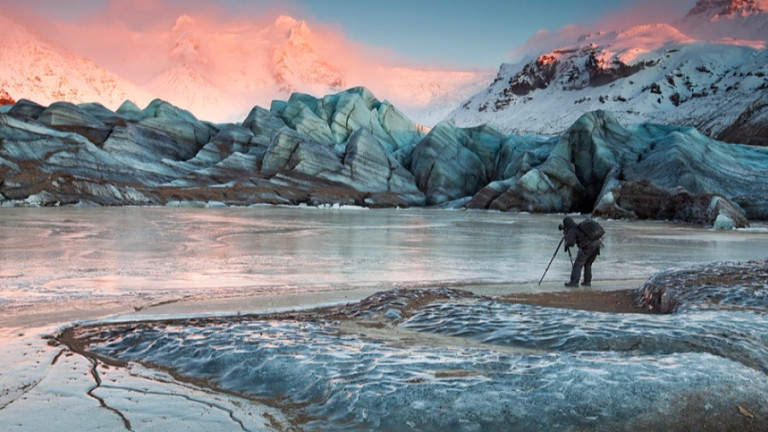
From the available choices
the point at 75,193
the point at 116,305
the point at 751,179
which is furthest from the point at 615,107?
the point at 116,305

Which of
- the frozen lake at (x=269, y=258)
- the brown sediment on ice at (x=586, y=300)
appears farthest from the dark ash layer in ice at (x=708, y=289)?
the frozen lake at (x=269, y=258)

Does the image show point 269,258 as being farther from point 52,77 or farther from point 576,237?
point 52,77

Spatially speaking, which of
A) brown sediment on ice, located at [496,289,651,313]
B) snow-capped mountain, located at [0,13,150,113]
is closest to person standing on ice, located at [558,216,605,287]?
brown sediment on ice, located at [496,289,651,313]

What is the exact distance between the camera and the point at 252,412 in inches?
130

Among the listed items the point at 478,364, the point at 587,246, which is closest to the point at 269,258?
the point at 587,246

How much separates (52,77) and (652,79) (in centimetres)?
12226

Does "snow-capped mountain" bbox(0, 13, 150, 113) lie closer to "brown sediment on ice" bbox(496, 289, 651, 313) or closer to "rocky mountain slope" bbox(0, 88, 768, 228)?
"rocky mountain slope" bbox(0, 88, 768, 228)

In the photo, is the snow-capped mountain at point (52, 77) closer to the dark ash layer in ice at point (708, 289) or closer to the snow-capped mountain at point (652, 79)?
the snow-capped mountain at point (652, 79)

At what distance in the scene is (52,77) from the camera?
130750 millimetres

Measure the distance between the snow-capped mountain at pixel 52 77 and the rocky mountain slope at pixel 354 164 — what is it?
96.0 metres

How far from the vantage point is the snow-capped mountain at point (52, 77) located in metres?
125

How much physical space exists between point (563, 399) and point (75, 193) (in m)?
31.4

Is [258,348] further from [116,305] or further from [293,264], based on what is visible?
[293,264]

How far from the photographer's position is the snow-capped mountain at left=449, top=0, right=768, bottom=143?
266 feet
